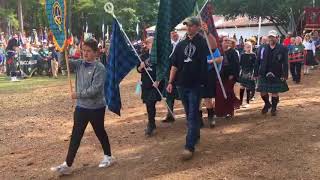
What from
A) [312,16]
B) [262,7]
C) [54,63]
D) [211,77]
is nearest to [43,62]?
[54,63]

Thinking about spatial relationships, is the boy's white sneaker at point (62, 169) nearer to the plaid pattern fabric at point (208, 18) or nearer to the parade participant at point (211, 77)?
the parade participant at point (211, 77)

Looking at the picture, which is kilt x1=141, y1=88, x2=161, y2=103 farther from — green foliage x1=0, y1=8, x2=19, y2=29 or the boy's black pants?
green foliage x1=0, y1=8, x2=19, y2=29

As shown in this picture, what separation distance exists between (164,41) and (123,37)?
0.71m

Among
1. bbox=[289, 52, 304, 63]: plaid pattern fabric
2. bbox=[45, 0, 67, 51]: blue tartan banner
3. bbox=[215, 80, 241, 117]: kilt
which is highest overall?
bbox=[45, 0, 67, 51]: blue tartan banner

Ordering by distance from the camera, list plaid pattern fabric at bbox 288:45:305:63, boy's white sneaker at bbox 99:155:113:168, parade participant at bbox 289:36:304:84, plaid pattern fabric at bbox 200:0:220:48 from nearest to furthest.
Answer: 1. boy's white sneaker at bbox 99:155:113:168
2. plaid pattern fabric at bbox 200:0:220:48
3. parade participant at bbox 289:36:304:84
4. plaid pattern fabric at bbox 288:45:305:63

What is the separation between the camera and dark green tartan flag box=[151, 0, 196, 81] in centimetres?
848

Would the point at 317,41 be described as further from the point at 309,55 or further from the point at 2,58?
the point at 2,58

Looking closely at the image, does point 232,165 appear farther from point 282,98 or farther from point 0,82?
point 0,82

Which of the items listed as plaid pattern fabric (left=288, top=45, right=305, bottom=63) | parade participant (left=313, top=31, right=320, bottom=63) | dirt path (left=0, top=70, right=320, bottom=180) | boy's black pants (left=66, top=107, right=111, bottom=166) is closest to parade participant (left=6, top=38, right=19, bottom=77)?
dirt path (left=0, top=70, right=320, bottom=180)

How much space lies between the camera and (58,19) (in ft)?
24.5

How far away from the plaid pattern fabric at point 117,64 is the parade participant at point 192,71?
5.02ft

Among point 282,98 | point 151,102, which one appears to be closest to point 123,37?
point 151,102

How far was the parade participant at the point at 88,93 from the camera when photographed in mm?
6710

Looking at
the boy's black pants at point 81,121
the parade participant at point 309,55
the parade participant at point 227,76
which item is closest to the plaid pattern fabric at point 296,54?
the parade participant at point 309,55
